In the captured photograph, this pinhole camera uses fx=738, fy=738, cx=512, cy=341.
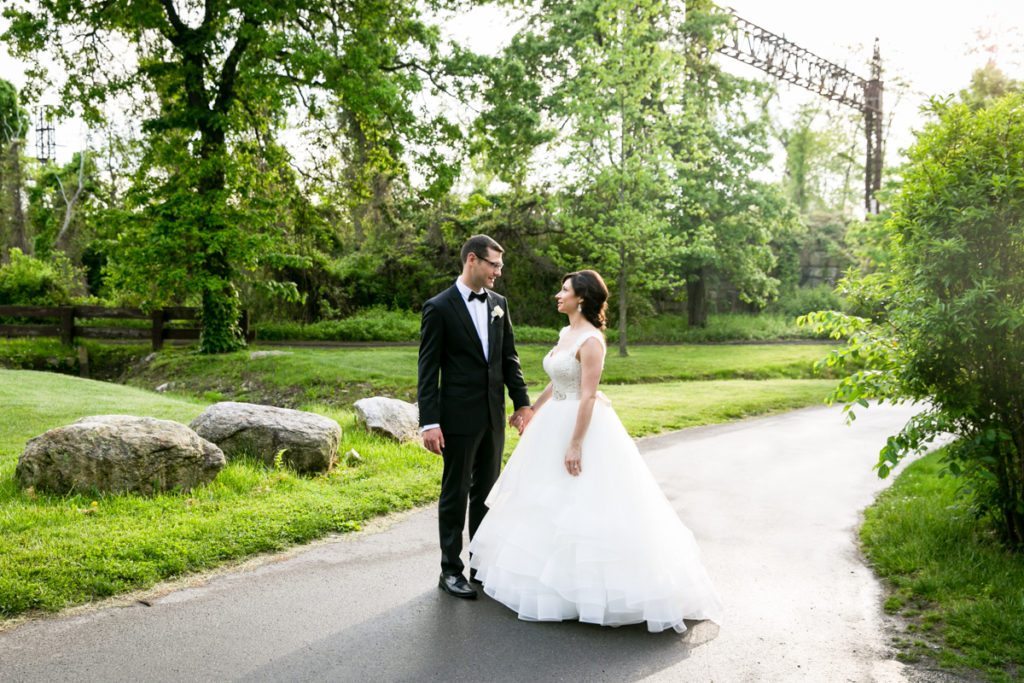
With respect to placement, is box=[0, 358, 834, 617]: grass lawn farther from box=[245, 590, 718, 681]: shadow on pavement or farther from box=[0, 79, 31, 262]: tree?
box=[0, 79, 31, 262]: tree

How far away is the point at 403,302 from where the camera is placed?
30.8 metres

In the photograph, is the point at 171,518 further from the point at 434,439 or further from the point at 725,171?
the point at 725,171

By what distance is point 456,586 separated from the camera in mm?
4988

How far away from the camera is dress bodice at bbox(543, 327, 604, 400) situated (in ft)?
16.2

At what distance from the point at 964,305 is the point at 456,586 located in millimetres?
3928

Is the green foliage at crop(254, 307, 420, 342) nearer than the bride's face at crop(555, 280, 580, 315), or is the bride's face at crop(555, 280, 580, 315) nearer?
the bride's face at crop(555, 280, 580, 315)

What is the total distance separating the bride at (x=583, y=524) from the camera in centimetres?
442

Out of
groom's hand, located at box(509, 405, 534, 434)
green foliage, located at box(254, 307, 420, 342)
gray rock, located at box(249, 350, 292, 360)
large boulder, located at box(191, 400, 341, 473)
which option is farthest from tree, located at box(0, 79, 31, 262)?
groom's hand, located at box(509, 405, 534, 434)

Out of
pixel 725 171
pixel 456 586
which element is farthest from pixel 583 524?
pixel 725 171

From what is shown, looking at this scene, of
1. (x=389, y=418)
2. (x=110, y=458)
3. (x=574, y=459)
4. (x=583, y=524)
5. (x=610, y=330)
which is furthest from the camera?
(x=610, y=330)

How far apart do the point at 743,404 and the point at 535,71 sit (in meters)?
15.9

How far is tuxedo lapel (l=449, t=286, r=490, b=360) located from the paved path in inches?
68.6

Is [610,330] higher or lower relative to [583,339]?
lower

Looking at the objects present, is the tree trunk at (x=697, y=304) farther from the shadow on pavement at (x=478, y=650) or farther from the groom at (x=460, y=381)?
the shadow on pavement at (x=478, y=650)
